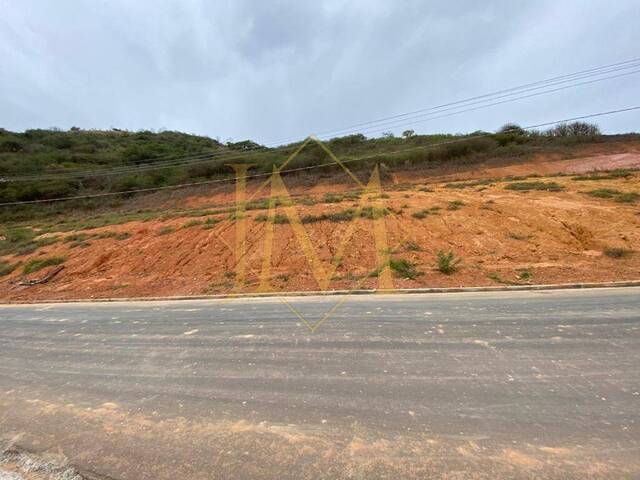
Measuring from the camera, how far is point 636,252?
10.5m

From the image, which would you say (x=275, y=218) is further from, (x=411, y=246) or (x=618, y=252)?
(x=618, y=252)

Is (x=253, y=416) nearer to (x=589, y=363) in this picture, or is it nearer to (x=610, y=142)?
(x=589, y=363)

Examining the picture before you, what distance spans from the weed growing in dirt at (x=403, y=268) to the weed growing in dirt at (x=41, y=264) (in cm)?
1612

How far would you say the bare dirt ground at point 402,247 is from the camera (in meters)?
10.3

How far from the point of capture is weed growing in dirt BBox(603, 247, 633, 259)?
10.4 metres

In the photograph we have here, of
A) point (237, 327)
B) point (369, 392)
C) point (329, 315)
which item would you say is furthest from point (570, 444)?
point (237, 327)

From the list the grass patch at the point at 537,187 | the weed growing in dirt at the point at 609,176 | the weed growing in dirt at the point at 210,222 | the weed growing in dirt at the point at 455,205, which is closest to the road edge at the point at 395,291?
the weed growing in dirt at the point at 210,222

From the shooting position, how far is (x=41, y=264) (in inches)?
671

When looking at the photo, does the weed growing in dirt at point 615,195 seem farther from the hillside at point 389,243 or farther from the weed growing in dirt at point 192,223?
the weed growing in dirt at point 192,223

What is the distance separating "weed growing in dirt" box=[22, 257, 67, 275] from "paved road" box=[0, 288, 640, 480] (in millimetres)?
12669

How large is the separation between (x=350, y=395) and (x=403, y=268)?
7.63 m

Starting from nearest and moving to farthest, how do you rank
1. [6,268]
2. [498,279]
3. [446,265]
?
[498,279]
[446,265]
[6,268]

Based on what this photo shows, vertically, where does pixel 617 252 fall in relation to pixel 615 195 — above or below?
below

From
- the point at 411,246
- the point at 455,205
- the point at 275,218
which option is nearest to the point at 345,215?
the point at 275,218
